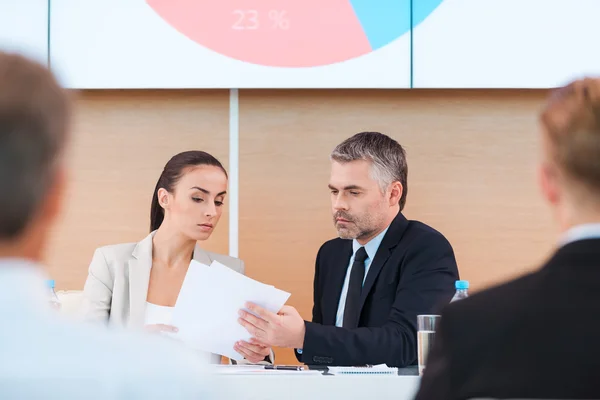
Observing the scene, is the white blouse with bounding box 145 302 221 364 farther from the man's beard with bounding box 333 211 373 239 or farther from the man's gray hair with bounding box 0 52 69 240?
the man's gray hair with bounding box 0 52 69 240

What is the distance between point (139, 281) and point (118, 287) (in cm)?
8

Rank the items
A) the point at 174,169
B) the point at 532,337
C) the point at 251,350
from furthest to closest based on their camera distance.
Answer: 1. the point at 174,169
2. the point at 251,350
3. the point at 532,337

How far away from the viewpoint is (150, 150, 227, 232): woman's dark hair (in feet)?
10.3

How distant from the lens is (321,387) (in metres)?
1.94

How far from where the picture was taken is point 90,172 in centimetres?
352

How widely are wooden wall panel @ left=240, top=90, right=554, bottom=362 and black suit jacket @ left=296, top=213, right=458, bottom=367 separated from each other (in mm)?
393

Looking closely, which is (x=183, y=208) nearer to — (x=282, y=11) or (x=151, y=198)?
(x=151, y=198)

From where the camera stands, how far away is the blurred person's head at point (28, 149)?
28.3 inches

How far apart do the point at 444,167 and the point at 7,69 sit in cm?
292

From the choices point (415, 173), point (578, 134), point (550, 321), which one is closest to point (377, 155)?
point (415, 173)

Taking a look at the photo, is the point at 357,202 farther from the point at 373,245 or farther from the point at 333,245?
the point at 333,245

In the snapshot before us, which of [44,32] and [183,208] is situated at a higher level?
[44,32]

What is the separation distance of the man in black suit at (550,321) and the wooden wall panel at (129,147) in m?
2.60

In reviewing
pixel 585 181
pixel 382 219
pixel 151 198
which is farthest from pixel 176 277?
pixel 585 181
